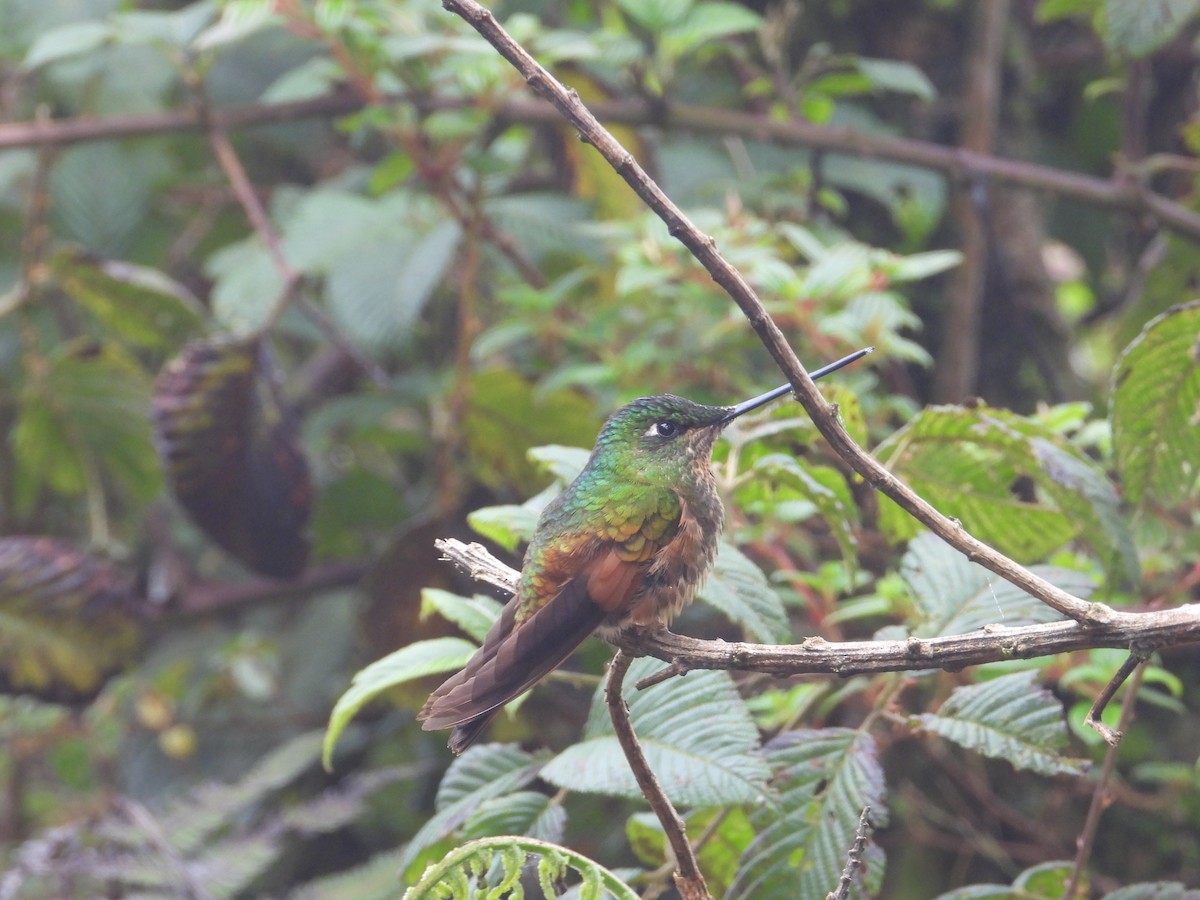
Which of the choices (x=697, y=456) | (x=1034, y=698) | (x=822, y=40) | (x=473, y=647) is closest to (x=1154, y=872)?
(x=1034, y=698)

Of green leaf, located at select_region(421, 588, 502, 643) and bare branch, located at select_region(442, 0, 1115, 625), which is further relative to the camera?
green leaf, located at select_region(421, 588, 502, 643)

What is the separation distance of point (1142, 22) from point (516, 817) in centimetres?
210

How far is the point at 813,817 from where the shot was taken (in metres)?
1.59

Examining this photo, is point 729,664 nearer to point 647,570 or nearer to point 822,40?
point 647,570

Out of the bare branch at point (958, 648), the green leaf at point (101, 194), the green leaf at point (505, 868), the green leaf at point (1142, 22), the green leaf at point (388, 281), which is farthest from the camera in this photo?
the green leaf at point (101, 194)

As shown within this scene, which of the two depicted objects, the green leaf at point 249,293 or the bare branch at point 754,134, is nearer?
the bare branch at point 754,134

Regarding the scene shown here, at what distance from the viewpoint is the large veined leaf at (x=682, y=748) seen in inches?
57.7

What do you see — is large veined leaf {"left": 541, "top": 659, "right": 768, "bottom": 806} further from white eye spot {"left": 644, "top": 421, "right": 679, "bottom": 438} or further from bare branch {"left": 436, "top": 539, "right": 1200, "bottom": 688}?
white eye spot {"left": 644, "top": 421, "right": 679, "bottom": 438}

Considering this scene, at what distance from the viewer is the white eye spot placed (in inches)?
73.5

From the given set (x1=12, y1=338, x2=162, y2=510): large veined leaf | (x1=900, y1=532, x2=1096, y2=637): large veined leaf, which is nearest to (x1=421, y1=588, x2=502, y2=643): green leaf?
(x1=900, y1=532, x2=1096, y2=637): large veined leaf

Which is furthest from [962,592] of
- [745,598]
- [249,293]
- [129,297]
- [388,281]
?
[129,297]

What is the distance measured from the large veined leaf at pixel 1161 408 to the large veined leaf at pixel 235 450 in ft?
6.61

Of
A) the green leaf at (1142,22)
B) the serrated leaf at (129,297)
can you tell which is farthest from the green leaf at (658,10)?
the serrated leaf at (129,297)

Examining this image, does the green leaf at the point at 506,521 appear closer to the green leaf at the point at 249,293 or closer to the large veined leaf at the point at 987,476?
the large veined leaf at the point at 987,476
